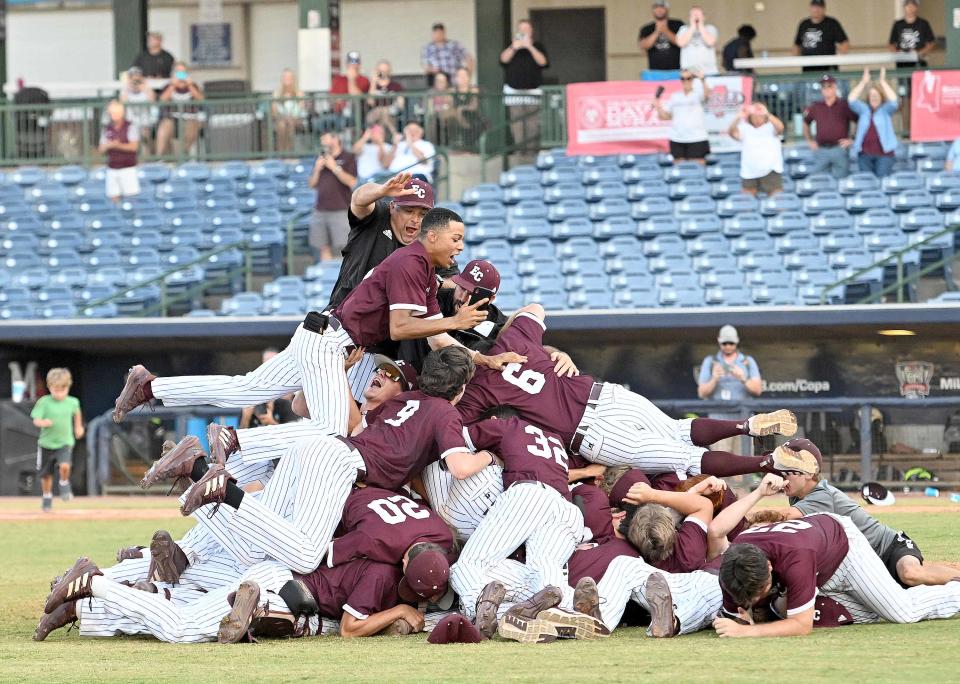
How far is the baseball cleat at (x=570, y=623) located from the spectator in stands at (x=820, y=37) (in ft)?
53.2

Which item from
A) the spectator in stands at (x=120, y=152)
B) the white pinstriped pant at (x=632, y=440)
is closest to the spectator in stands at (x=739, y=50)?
the spectator in stands at (x=120, y=152)

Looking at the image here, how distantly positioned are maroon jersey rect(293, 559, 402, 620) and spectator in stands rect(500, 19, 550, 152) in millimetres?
15041

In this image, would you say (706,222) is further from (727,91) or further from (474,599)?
(474,599)

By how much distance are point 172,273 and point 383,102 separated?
4084 mm

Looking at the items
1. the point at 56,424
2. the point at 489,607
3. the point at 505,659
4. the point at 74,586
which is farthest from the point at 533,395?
the point at 56,424

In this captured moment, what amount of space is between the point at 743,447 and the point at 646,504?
3.40m

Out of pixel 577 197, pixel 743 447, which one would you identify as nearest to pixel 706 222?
pixel 577 197

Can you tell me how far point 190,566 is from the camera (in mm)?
8164

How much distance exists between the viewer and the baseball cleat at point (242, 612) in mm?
7188

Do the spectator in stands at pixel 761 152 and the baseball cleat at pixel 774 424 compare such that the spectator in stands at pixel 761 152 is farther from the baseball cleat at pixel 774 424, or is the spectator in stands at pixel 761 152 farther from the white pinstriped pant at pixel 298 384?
the white pinstriped pant at pixel 298 384

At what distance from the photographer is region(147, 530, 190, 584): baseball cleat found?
796 centimetres

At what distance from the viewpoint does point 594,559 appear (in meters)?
7.63

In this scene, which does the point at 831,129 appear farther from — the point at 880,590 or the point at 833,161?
the point at 880,590

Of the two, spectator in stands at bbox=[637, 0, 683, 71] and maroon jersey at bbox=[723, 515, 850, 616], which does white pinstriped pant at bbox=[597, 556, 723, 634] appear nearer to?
maroon jersey at bbox=[723, 515, 850, 616]
